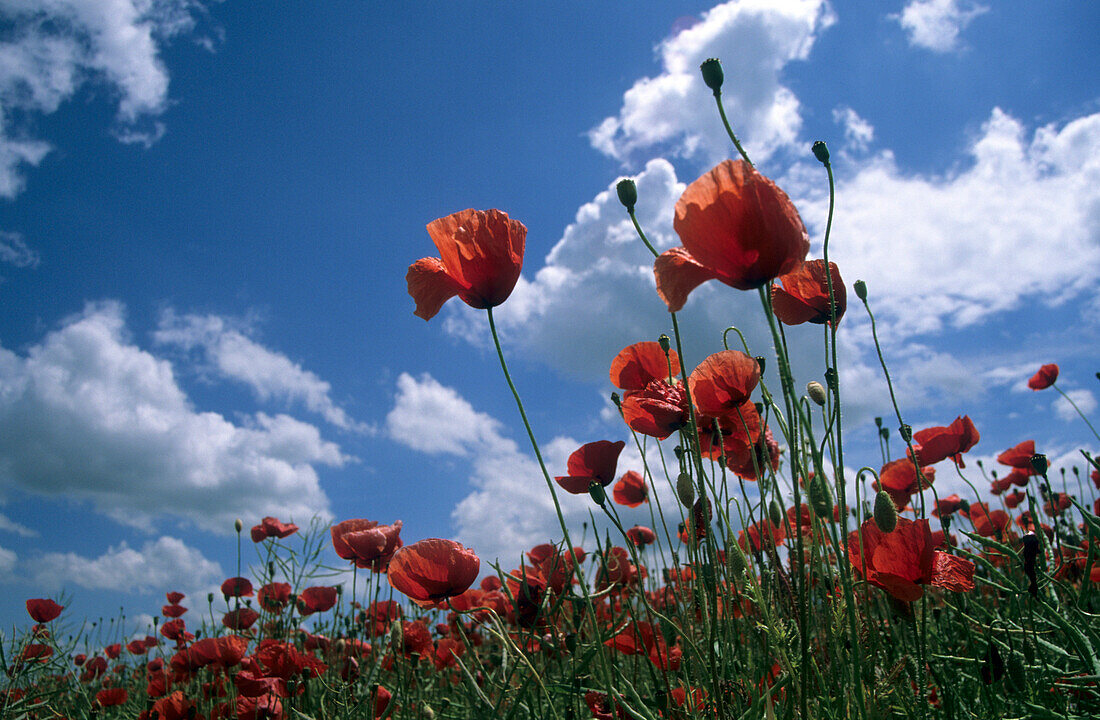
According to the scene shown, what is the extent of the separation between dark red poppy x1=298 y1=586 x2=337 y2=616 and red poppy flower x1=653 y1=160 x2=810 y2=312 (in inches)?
126

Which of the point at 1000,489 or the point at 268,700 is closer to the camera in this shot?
the point at 268,700

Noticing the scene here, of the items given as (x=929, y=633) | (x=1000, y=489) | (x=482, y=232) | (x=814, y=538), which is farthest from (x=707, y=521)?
(x=1000, y=489)

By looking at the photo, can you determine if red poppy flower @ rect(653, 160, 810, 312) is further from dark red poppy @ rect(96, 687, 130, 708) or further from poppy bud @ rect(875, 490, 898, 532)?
dark red poppy @ rect(96, 687, 130, 708)

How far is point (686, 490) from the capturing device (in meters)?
1.53

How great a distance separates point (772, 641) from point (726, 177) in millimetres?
921

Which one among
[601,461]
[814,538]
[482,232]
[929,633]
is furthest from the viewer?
[929,633]

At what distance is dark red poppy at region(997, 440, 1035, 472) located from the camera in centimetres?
371

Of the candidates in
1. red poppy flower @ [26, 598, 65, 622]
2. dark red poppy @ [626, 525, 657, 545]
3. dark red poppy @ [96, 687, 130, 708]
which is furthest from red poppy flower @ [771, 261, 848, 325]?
red poppy flower @ [26, 598, 65, 622]

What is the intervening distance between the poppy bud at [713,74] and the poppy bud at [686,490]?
2.87 ft

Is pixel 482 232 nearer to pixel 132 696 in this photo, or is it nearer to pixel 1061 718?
pixel 1061 718

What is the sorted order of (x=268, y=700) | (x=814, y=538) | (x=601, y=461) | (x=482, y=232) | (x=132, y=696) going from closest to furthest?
(x=814, y=538) → (x=482, y=232) → (x=601, y=461) → (x=268, y=700) → (x=132, y=696)

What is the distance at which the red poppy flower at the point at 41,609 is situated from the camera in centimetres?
380

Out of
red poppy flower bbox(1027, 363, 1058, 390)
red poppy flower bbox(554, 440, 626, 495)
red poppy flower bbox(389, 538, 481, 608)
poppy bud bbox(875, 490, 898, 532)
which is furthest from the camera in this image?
red poppy flower bbox(1027, 363, 1058, 390)

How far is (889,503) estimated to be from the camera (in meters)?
1.18
